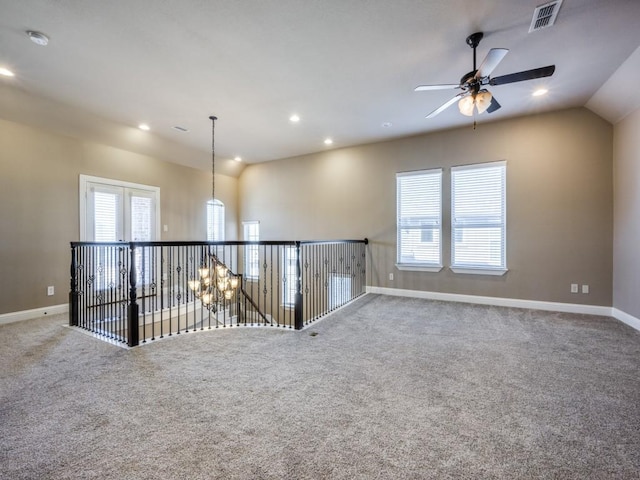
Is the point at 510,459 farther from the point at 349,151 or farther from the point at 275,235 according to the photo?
the point at 275,235

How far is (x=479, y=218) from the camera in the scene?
5.04 m

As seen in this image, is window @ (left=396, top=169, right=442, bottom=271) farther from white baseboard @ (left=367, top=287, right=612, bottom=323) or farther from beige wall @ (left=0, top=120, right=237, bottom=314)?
beige wall @ (left=0, top=120, right=237, bottom=314)

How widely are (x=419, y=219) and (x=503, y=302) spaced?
1982 mm

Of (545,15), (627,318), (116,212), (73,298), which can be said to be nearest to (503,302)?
(627,318)

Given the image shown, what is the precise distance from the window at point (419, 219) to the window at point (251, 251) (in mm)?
3813

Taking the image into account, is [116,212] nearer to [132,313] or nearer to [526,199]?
[132,313]

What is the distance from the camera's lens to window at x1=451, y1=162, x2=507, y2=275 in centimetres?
489

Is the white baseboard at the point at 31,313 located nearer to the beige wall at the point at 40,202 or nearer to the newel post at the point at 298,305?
the beige wall at the point at 40,202

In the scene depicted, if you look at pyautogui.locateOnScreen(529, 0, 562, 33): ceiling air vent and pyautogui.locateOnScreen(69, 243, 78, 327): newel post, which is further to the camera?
pyautogui.locateOnScreen(69, 243, 78, 327): newel post

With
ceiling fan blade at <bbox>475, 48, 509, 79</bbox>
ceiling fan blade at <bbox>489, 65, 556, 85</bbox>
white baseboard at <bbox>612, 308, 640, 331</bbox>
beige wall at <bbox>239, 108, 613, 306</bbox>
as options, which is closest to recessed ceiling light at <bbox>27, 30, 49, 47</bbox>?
ceiling fan blade at <bbox>475, 48, 509, 79</bbox>

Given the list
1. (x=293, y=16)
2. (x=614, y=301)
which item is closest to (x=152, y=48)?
(x=293, y=16)

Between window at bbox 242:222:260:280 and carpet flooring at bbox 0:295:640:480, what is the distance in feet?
14.1

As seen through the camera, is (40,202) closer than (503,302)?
A: Yes

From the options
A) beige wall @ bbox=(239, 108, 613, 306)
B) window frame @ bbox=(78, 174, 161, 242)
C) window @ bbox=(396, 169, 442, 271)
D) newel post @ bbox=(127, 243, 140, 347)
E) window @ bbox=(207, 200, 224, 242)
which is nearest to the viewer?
newel post @ bbox=(127, 243, 140, 347)
